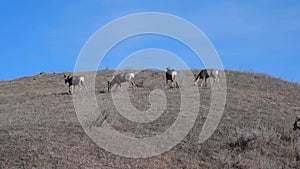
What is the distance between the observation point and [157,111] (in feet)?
69.5

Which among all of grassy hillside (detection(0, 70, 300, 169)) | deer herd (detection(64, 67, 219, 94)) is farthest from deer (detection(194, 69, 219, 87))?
grassy hillside (detection(0, 70, 300, 169))

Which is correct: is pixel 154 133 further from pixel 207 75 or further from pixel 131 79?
pixel 207 75

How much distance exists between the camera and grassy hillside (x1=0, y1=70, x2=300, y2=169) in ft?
47.6

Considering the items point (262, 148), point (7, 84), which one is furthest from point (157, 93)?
point (7, 84)

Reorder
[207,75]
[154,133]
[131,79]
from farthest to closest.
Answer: [207,75] → [131,79] → [154,133]

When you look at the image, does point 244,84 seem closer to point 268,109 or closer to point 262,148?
point 268,109

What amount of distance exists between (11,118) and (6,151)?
218 inches

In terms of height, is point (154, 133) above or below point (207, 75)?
below

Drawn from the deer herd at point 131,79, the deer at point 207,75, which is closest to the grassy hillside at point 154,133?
the deer herd at point 131,79

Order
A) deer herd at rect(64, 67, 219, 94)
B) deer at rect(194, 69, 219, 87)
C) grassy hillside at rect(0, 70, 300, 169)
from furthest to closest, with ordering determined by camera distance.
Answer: deer at rect(194, 69, 219, 87)
deer herd at rect(64, 67, 219, 94)
grassy hillside at rect(0, 70, 300, 169)

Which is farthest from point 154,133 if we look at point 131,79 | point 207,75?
point 207,75

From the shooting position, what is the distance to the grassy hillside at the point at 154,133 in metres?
14.5

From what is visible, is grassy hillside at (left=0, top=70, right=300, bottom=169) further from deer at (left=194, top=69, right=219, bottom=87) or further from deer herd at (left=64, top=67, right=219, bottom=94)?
deer at (left=194, top=69, right=219, bottom=87)

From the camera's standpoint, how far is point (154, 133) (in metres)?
17.4
